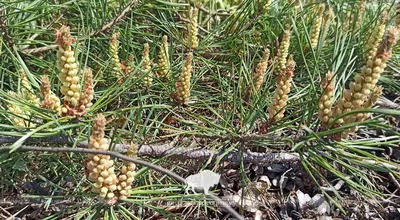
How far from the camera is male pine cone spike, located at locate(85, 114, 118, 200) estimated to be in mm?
641

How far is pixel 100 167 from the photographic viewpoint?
67 centimetres

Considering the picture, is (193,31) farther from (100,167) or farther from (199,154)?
(100,167)

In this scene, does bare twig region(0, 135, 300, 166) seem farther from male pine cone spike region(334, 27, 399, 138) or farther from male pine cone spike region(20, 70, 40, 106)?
male pine cone spike region(334, 27, 399, 138)

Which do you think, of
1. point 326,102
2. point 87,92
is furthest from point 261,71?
point 87,92

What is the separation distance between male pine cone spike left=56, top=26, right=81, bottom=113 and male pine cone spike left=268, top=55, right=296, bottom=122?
0.32m

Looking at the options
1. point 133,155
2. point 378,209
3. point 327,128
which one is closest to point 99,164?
point 133,155

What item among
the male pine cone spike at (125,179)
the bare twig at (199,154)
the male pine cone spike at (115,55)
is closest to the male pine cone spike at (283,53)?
the bare twig at (199,154)

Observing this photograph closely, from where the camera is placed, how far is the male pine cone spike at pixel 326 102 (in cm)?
70

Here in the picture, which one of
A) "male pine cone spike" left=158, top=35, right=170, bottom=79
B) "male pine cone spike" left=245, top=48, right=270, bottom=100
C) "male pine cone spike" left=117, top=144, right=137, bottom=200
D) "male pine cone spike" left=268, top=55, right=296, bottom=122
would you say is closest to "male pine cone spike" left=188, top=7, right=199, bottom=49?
"male pine cone spike" left=158, top=35, right=170, bottom=79

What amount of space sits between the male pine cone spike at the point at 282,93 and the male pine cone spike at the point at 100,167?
29cm

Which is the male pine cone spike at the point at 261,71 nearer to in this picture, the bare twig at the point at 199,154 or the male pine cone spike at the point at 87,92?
the bare twig at the point at 199,154

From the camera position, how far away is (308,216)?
119 centimetres

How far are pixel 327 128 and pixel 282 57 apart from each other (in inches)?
13.6

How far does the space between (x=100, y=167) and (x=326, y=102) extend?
35 centimetres
